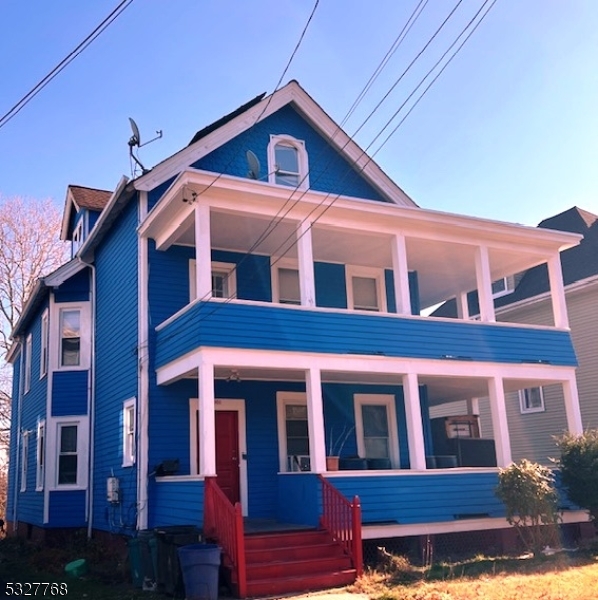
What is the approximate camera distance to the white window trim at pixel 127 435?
47.0 feet

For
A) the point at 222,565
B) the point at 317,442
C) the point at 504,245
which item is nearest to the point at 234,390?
the point at 317,442

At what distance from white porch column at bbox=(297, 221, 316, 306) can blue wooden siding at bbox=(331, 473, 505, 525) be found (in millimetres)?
3278

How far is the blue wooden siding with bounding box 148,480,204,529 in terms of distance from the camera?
38.4 ft

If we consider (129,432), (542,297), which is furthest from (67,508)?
(542,297)

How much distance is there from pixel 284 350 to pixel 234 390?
2.72m

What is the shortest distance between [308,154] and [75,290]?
6.89 meters

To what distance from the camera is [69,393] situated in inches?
705

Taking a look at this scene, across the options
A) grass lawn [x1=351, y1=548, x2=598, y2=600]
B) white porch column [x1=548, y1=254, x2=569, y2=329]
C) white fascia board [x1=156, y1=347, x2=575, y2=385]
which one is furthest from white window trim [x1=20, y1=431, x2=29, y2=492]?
white porch column [x1=548, y1=254, x2=569, y2=329]

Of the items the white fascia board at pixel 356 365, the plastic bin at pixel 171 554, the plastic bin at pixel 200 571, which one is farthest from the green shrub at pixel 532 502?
the plastic bin at pixel 200 571

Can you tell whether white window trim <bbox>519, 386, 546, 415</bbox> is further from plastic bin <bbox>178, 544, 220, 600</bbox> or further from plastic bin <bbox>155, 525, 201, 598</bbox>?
plastic bin <bbox>178, 544, 220, 600</bbox>

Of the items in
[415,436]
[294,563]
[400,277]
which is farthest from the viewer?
[400,277]

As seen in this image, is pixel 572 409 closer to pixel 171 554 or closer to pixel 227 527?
pixel 227 527

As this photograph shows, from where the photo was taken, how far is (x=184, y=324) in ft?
42.4

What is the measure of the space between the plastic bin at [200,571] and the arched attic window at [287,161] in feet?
30.0
